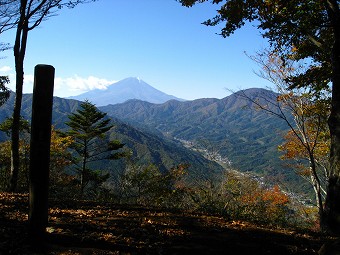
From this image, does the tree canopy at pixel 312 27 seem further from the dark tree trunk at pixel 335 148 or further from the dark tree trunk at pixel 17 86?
the dark tree trunk at pixel 17 86

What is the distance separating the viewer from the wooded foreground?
460 centimetres

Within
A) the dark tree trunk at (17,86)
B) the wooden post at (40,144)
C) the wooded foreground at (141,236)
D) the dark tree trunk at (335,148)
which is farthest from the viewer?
the dark tree trunk at (17,86)

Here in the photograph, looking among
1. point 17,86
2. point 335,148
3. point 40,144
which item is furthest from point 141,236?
point 17,86

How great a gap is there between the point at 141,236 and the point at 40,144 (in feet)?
8.37

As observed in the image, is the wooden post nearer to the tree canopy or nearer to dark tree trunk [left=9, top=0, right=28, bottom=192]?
the tree canopy

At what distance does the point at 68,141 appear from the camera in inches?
1099

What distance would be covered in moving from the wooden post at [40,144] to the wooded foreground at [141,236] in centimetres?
54

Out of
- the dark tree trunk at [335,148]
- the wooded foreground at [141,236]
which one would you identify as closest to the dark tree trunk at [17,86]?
the wooded foreground at [141,236]

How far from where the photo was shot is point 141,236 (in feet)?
17.8

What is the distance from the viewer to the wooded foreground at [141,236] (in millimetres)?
4598

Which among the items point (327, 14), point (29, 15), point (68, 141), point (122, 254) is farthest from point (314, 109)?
point (68, 141)

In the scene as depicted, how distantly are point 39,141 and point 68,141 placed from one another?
82.2 ft

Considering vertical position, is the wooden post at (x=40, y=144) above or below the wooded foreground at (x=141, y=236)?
above

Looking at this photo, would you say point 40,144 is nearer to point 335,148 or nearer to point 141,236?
point 141,236
